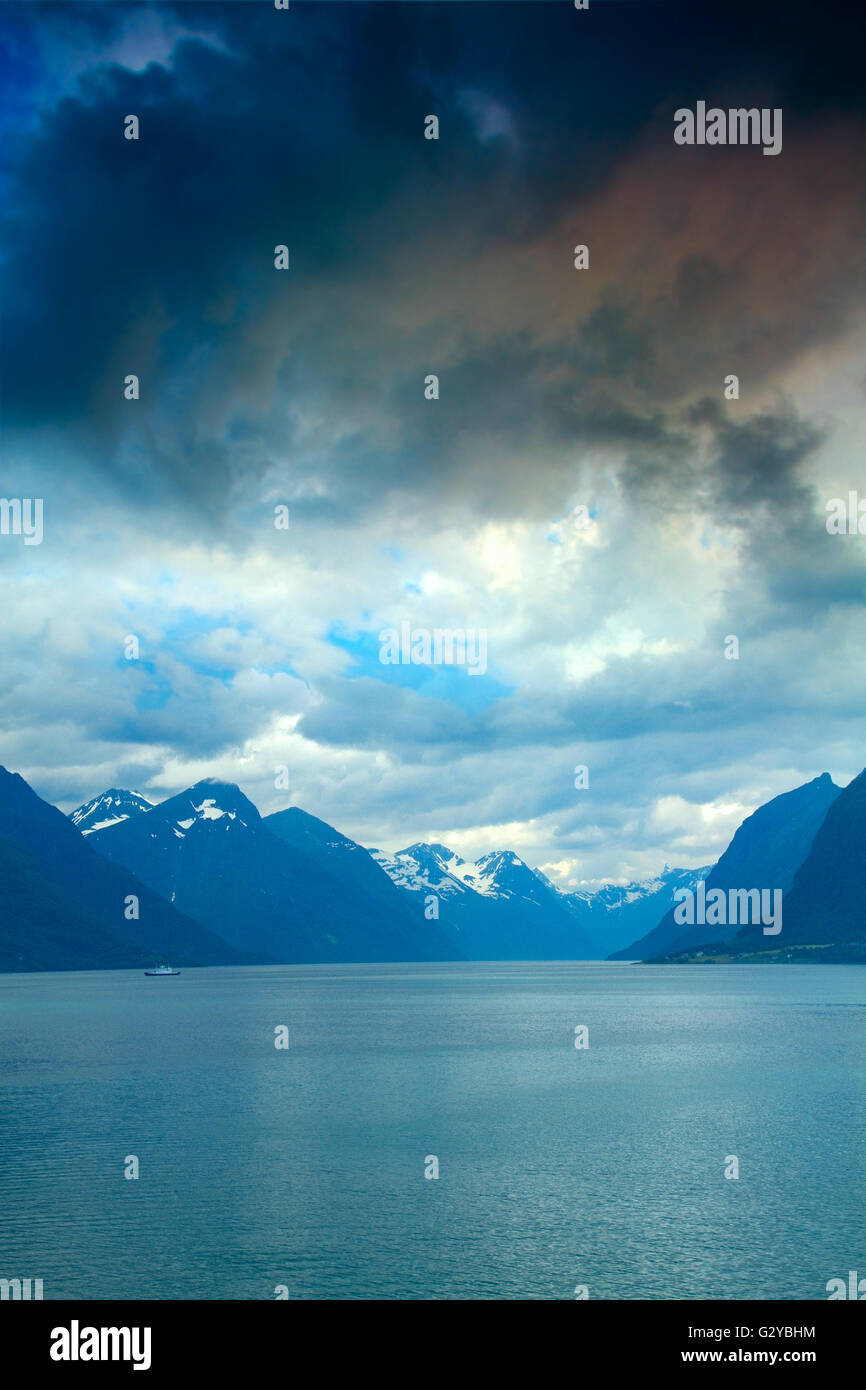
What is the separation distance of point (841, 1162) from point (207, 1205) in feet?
146

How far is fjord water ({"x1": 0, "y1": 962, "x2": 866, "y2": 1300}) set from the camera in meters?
53.4

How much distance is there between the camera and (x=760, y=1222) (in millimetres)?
61719

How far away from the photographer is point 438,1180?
2795 inches

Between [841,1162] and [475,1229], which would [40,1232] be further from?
[841,1162]

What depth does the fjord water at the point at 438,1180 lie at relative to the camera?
53406mm

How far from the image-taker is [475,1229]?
60094 millimetres
